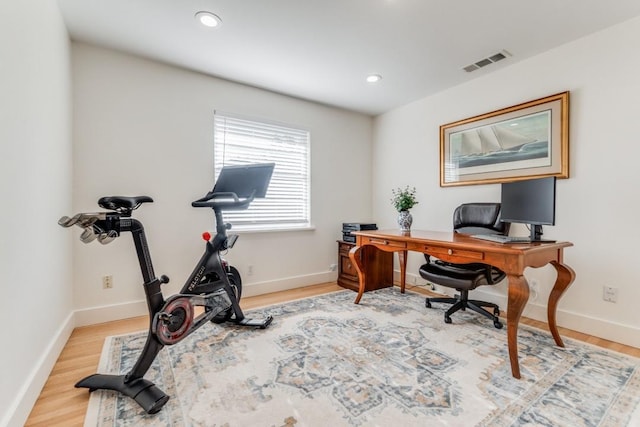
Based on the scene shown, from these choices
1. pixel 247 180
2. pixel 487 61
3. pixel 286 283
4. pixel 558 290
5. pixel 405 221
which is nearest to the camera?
pixel 558 290

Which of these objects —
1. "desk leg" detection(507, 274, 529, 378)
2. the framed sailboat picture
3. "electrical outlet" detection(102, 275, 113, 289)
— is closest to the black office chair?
the framed sailboat picture

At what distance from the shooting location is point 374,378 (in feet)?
5.50

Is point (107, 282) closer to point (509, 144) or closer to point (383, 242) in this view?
point (383, 242)

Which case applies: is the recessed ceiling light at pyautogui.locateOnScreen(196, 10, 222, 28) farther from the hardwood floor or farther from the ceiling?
the hardwood floor

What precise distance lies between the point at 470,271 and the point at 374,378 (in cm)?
124

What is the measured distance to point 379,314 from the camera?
2693mm

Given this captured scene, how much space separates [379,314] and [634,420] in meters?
1.62

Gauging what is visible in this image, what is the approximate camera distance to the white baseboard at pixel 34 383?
1.25 m

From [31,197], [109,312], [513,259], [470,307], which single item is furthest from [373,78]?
[109,312]

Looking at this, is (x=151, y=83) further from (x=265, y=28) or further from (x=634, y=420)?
(x=634, y=420)

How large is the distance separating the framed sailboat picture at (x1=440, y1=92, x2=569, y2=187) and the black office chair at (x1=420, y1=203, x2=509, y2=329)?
1.40ft

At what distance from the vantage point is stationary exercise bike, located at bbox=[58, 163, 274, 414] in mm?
1492

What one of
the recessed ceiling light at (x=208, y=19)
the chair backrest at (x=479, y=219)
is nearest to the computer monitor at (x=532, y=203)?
the chair backrest at (x=479, y=219)

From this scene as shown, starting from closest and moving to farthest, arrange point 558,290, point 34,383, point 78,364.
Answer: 1. point 34,383
2. point 78,364
3. point 558,290
